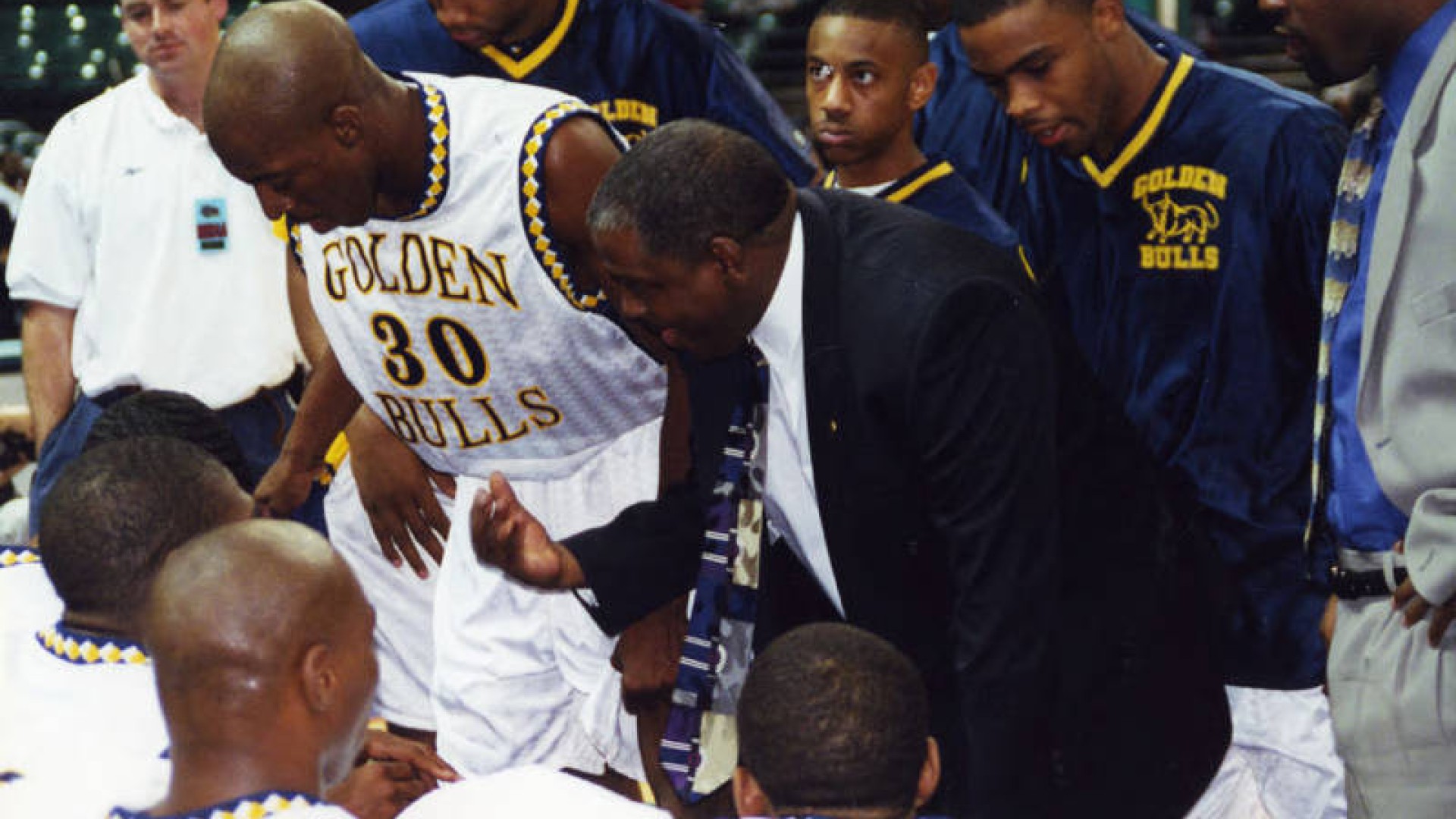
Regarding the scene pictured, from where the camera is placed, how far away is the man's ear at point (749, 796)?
2162mm

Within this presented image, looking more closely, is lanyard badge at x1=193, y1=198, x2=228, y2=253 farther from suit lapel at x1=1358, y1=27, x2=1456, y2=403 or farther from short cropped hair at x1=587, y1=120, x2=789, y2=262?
suit lapel at x1=1358, y1=27, x2=1456, y2=403

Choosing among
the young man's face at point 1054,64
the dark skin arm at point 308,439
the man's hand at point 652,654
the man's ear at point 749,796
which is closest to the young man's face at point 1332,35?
the young man's face at point 1054,64

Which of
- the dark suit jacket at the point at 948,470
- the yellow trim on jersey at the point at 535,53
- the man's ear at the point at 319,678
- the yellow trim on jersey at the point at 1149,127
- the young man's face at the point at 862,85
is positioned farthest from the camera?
the yellow trim on jersey at the point at 535,53

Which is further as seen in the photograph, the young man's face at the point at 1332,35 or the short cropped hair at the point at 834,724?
the young man's face at the point at 1332,35

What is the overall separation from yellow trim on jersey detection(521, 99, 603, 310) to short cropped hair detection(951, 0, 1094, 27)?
634mm

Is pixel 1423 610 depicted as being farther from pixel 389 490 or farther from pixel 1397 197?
pixel 389 490

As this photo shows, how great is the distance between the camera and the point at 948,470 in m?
2.51

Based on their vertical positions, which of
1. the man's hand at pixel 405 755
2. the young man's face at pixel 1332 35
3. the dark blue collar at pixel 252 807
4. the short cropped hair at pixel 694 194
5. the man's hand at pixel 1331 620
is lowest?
the man's hand at pixel 405 755

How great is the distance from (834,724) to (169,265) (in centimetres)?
270

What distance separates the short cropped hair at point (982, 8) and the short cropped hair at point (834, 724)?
54.4 inches

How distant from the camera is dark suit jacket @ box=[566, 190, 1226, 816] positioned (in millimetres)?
2473

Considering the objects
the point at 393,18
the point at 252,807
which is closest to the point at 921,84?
the point at 393,18

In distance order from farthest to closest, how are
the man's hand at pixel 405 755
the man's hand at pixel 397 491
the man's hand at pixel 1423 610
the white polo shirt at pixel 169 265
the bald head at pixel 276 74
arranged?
the white polo shirt at pixel 169 265 < the man's hand at pixel 397 491 < the bald head at pixel 276 74 < the man's hand at pixel 405 755 < the man's hand at pixel 1423 610

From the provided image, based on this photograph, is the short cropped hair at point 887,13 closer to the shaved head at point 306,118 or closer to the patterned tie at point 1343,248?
the shaved head at point 306,118
